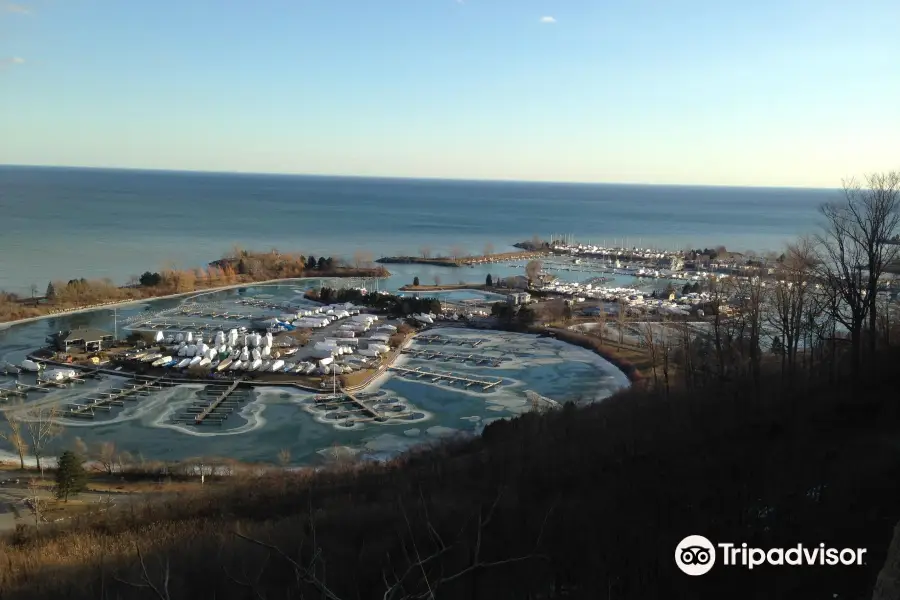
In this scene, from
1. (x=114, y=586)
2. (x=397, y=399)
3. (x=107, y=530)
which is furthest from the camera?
(x=397, y=399)

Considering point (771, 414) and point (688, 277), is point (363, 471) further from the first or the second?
point (688, 277)

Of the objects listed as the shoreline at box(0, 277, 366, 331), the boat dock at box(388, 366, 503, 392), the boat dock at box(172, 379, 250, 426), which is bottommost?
the boat dock at box(172, 379, 250, 426)

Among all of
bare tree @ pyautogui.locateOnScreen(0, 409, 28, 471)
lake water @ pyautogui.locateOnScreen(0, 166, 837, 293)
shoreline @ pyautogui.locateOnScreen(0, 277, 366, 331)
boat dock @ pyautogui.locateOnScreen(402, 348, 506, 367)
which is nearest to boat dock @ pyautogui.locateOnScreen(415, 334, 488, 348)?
boat dock @ pyautogui.locateOnScreen(402, 348, 506, 367)

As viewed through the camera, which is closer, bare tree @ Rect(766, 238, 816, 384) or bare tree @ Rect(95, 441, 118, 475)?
bare tree @ Rect(95, 441, 118, 475)

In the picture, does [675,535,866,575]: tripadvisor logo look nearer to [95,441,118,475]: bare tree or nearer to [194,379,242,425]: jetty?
[95,441,118,475]: bare tree

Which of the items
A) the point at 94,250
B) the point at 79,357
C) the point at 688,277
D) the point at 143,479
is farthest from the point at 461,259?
the point at 143,479

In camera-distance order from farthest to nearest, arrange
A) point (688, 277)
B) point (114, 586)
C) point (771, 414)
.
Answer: point (688, 277), point (771, 414), point (114, 586)
